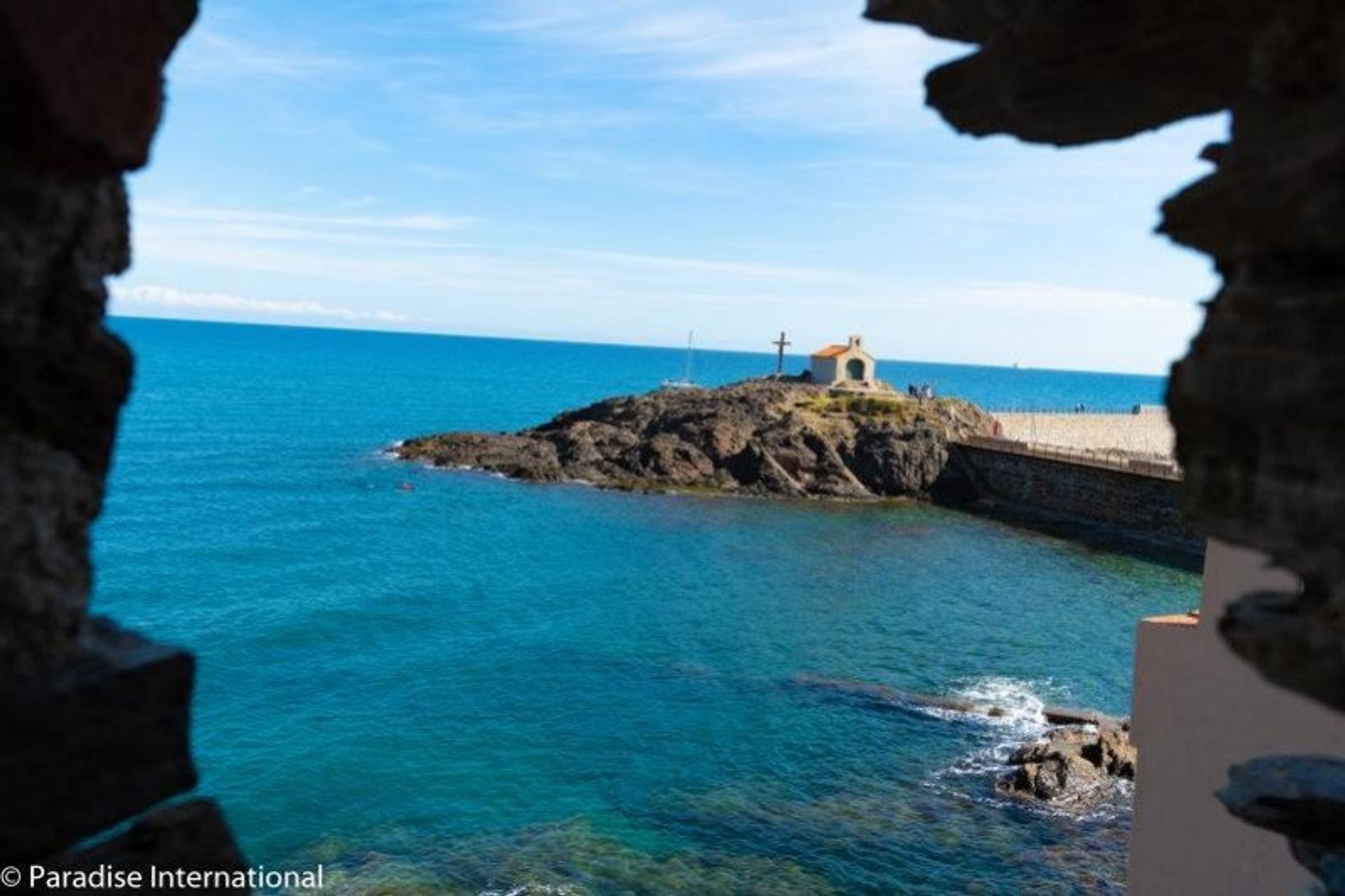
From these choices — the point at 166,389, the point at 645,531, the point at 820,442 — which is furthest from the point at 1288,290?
the point at 166,389

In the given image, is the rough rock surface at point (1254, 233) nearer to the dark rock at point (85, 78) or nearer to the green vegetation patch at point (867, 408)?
the dark rock at point (85, 78)

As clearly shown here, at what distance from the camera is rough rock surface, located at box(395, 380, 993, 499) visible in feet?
281

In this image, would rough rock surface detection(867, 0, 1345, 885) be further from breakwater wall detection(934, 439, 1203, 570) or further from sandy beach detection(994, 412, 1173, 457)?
sandy beach detection(994, 412, 1173, 457)

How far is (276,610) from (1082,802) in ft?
111

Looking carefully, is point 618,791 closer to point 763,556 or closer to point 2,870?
point 2,870

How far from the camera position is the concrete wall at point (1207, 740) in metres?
15.7

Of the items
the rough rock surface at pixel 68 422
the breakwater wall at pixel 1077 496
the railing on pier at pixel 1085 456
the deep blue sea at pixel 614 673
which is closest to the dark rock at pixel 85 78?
the rough rock surface at pixel 68 422

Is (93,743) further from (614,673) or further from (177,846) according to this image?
(614,673)

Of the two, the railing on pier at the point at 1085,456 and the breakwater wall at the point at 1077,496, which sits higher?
the railing on pier at the point at 1085,456

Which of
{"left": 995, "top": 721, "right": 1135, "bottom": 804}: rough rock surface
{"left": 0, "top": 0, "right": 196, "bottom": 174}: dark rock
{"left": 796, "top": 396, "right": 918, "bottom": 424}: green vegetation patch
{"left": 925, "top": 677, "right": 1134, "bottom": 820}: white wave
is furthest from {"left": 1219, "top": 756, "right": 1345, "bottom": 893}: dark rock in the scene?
{"left": 796, "top": 396, "right": 918, "bottom": 424}: green vegetation patch

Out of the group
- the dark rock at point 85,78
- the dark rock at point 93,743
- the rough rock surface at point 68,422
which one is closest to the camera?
the dark rock at point 85,78

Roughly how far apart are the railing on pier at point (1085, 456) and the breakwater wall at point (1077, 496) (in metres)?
0.10

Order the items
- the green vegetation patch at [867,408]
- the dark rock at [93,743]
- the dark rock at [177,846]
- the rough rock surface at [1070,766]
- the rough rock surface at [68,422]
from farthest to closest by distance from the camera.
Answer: the green vegetation patch at [867,408]
the rough rock surface at [1070,766]
the dark rock at [177,846]
the dark rock at [93,743]
the rough rock surface at [68,422]

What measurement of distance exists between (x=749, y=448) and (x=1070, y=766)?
56.5m
